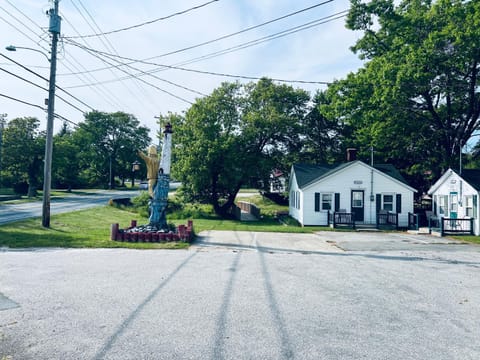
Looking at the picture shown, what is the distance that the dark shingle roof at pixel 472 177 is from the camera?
19144mm

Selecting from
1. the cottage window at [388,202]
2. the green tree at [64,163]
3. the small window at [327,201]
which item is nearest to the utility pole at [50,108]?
the small window at [327,201]

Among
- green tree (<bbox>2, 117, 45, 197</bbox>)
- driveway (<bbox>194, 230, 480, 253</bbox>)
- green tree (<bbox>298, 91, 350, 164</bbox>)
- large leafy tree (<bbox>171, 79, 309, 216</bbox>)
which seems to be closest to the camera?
driveway (<bbox>194, 230, 480, 253</bbox>)

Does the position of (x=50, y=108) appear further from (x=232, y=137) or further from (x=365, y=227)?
(x=365, y=227)

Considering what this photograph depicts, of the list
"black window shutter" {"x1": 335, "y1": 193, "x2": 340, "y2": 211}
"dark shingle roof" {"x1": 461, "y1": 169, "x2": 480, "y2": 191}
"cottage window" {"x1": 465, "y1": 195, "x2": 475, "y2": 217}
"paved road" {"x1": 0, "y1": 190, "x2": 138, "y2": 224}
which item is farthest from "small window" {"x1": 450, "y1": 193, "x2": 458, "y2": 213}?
"paved road" {"x1": 0, "y1": 190, "x2": 138, "y2": 224}

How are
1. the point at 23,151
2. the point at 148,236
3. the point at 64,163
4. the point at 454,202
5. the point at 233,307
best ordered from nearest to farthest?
1. the point at 233,307
2. the point at 148,236
3. the point at 454,202
4. the point at 23,151
5. the point at 64,163

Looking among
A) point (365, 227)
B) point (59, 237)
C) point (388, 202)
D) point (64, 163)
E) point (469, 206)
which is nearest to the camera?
point (59, 237)

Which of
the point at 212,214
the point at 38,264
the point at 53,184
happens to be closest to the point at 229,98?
the point at 212,214

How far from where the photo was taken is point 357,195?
24094 mm

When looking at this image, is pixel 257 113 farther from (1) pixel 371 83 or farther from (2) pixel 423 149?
(2) pixel 423 149

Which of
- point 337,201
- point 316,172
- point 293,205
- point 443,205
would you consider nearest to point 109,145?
point 293,205

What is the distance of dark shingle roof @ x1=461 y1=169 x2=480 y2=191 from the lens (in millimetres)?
19144

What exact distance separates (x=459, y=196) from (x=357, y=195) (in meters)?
5.90

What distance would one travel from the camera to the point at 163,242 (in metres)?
13.7

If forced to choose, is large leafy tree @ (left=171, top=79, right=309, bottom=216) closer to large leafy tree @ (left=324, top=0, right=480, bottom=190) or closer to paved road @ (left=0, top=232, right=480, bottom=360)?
large leafy tree @ (left=324, top=0, right=480, bottom=190)
